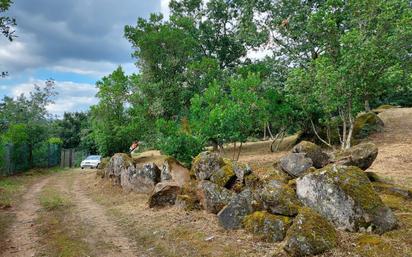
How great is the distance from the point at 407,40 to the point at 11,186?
20392mm

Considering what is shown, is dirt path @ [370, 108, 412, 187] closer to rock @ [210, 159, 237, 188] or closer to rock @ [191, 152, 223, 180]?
rock @ [210, 159, 237, 188]

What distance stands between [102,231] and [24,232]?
204 centimetres

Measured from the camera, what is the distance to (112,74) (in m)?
24.1

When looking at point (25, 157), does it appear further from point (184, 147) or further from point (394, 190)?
point (394, 190)

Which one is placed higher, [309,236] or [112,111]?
[112,111]

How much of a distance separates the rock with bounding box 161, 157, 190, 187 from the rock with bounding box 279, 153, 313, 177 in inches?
146

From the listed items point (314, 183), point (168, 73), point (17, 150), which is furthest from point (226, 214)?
point (17, 150)

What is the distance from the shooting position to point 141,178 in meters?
14.5

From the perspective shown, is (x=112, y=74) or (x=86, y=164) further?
(x=86, y=164)

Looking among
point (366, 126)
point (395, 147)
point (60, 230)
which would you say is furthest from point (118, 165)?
point (366, 126)

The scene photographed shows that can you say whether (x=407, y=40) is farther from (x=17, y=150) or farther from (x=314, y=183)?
(x=17, y=150)

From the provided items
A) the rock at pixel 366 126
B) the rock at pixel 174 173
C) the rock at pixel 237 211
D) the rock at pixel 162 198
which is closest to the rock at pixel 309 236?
Result: the rock at pixel 237 211

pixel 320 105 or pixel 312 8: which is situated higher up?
pixel 312 8

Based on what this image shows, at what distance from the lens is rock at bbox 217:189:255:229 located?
27.9 feet
